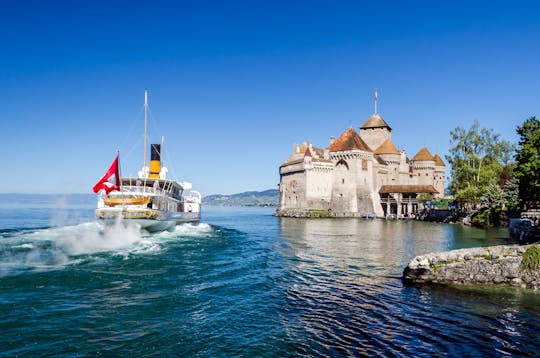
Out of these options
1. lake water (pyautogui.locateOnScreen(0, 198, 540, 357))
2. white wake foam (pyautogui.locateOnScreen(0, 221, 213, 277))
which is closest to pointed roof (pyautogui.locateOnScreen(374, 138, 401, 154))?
white wake foam (pyautogui.locateOnScreen(0, 221, 213, 277))

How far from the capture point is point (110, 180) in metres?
29.8

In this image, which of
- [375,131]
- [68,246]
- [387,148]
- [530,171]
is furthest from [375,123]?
[68,246]

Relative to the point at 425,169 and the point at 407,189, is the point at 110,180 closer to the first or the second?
the point at 407,189

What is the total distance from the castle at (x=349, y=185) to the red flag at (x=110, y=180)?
5273cm

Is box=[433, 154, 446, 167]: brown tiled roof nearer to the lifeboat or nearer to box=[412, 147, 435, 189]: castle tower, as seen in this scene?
box=[412, 147, 435, 189]: castle tower

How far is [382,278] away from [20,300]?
13.9m

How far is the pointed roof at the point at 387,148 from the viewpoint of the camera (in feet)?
288

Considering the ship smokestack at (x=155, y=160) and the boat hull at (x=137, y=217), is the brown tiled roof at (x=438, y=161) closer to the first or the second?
the ship smokestack at (x=155, y=160)

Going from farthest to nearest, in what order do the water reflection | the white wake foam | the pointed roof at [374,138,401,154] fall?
the pointed roof at [374,138,401,154] < the white wake foam < the water reflection

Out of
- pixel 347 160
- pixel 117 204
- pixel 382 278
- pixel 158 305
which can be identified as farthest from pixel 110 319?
pixel 347 160

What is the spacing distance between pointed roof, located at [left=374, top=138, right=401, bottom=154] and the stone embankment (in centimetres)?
7551

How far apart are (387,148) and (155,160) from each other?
2467 inches

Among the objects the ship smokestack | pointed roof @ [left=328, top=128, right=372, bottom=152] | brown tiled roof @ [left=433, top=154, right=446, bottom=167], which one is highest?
pointed roof @ [left=328, top=128, right=372, bottom=152]

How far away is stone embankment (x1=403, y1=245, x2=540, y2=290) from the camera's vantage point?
14.4 m
